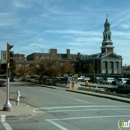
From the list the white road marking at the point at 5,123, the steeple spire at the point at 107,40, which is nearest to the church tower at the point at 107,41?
the steeple spire at the point at 107,40

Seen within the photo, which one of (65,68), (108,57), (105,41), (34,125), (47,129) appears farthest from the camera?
(105,41)

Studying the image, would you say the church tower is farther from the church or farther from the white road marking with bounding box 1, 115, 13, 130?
the white road marking with bounding box 1, 115, 13, 130

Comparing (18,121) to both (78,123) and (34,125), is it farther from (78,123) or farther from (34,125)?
(78,123)

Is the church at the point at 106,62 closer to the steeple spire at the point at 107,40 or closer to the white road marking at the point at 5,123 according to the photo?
the steeple spire at the point at 107,40

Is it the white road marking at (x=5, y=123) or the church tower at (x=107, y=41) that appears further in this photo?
the church tower at (x=107, y=41)

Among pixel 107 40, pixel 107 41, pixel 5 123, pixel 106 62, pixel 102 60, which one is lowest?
pixel 5 123

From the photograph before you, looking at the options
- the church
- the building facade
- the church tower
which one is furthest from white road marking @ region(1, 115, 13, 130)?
the church tower

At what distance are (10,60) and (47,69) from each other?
40614 millimetres

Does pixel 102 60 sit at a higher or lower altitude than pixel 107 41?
lower

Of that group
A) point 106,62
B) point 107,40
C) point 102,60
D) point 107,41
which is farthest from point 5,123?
point 107,40

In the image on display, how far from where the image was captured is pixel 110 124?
465 inches

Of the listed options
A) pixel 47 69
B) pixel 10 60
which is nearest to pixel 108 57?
pixel 47 69

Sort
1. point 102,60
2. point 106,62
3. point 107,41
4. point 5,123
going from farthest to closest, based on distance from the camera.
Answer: point 107,41 → point 106,62 → point 102,60 → point 5,123

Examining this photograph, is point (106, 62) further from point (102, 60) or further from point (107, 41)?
point (107, 41)
